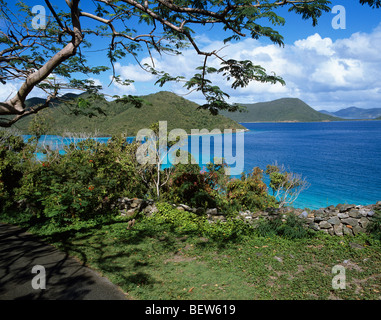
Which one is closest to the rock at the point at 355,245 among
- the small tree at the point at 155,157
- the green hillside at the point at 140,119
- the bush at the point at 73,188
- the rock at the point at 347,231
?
the rock at the point at 347,231

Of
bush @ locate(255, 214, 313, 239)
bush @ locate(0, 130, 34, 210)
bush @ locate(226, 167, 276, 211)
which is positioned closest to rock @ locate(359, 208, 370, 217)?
bush @ locate(255, 214, 313, 239)

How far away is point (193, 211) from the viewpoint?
331 inches

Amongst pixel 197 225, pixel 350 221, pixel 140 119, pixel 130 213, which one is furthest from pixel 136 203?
pixel 140 119

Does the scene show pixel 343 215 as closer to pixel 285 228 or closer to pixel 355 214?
pixel 355 214

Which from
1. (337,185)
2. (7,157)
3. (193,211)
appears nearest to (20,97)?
(193,211)

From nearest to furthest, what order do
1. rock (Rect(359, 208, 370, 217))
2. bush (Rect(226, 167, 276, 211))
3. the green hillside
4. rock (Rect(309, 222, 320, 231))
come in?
rock (Rect(359, 208, 370, 217)) → rock (Rect(309, 222, 320, 231)) → bush (Rect(226, 167, 276, 211)) → the green hillside

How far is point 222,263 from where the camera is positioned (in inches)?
197

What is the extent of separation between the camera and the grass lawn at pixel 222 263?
13.1 feet

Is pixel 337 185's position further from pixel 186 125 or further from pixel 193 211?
pixel 186 125

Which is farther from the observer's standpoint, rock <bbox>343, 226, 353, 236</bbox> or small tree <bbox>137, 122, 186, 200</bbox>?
small tree <bbox>137, 122, 186, 200</bbox>

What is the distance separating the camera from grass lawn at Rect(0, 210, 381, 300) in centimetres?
399

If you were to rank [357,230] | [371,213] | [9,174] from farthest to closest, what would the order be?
[9,174]
[371,213]
[357,230]

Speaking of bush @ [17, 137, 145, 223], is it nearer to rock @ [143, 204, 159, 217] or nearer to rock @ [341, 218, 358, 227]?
rock @ [143, 204, 159, 217]
